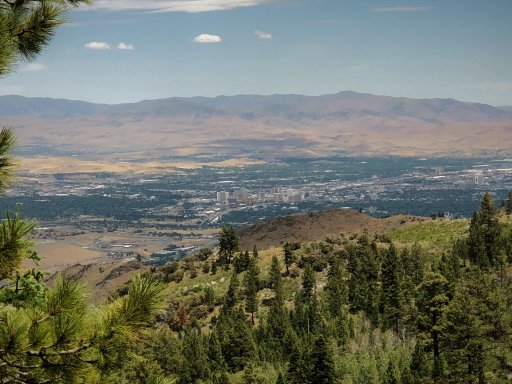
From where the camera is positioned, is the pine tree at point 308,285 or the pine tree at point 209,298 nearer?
the pine tree at point 308,285

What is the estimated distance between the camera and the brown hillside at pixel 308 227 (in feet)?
390

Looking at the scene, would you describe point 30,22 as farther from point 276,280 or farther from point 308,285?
point 276,280

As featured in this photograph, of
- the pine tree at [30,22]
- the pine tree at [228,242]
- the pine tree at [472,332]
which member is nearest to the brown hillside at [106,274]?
the pine tree at [228,242]

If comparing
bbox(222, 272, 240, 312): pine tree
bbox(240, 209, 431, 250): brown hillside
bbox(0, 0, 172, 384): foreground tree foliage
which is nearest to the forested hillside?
bbox(222, 272, 240, 312): pine tree

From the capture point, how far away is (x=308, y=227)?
125500 mm

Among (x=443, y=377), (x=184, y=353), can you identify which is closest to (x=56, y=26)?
(x=443, y=377)

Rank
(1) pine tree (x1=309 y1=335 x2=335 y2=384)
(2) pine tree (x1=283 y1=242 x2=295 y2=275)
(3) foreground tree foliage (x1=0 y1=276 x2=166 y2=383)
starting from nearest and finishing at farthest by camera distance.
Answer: (3) foreground tree foliage (x1=0 y1=276 x2=166 y2=383)
(1) pine tree (x1=309 y1=335 x2=335 y2=384)
(2) pine tree (x1=283 y1=242 x2=295 y2=275)

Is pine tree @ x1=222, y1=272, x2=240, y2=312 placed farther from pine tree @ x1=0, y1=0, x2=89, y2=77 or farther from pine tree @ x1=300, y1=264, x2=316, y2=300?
pine tree @ x1=0, y1=0, x2=89, y2=77

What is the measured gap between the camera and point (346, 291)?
6506 cm

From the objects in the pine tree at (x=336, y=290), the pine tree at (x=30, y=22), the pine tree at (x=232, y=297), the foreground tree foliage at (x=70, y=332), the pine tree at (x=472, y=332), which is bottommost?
the pine tree at (x=232, y=297)

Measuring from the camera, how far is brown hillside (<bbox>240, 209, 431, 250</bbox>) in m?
119

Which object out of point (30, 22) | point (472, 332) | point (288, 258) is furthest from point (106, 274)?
point (30, 22)

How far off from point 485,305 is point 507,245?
30355mm

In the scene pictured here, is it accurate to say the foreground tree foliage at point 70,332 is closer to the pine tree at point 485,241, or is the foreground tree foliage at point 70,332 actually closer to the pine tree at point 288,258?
the pine tree at point 485,241
